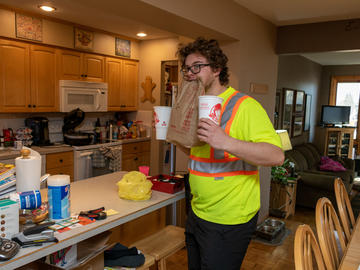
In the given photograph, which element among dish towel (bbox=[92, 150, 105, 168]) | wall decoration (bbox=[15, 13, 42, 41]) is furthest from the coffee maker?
wall decoration (bbox=[15, 13, 42, 41])

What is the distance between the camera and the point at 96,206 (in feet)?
5.85

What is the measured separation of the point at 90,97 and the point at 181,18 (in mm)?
2572

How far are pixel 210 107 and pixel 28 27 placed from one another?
3.40 metres

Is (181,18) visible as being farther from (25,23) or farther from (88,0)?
(25,23)

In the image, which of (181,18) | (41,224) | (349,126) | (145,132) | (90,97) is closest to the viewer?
(41,224)

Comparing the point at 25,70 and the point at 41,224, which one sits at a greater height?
the point at 25,70

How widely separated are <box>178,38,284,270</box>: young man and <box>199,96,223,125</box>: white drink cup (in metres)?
0.23

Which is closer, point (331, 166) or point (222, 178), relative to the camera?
point (222, 178)

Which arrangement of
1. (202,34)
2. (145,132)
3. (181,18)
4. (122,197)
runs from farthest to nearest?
(145,132)
(202,34)
(181,18)
(122,197)

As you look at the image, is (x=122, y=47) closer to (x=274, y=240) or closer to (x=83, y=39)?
(x=83, y=39)

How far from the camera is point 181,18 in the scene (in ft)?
7.64

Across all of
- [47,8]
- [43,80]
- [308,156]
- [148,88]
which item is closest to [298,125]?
[308,156]

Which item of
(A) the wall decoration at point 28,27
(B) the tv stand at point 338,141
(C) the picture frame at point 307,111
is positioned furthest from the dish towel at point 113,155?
(B) the tv stand at point 338,141

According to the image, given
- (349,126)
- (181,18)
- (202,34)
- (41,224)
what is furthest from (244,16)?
(349,126)
